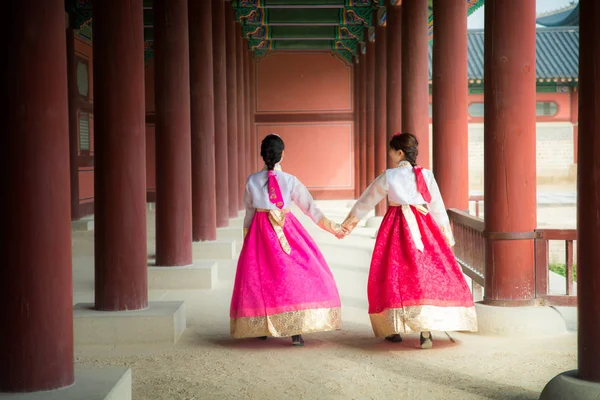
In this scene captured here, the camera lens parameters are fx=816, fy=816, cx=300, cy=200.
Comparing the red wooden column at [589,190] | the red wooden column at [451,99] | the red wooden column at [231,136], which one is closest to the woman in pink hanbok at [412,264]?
the red wooden column at [589,190]

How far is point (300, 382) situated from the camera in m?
4.12

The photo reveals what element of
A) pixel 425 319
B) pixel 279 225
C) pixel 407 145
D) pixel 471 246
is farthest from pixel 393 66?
pixel 425 319

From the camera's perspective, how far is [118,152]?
5.14 metres

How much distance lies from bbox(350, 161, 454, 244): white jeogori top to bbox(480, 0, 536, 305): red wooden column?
57 cm

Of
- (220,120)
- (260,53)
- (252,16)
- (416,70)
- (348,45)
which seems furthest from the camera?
(260,53)

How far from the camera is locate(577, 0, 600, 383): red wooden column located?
3238mm

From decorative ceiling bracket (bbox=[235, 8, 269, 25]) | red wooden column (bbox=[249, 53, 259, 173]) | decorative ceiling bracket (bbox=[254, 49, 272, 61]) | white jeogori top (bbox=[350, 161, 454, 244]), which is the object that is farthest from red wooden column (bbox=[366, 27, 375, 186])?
white jeogori top (bbox=[350, 161, 454, 244])

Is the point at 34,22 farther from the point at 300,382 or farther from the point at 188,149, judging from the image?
the point at 188,149

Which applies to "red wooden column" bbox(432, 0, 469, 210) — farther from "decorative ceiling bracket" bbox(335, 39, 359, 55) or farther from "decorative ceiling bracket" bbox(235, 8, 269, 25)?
"decorative ceiling bracket" bbox(335, 39, 359, 55)

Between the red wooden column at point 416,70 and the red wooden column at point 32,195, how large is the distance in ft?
23.6

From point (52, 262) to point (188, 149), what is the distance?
4308mm

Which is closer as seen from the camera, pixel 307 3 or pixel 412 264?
pixel 412 264

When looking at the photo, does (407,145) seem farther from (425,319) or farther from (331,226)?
(425,319)

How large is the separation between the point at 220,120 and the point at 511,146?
6531 millimetres
